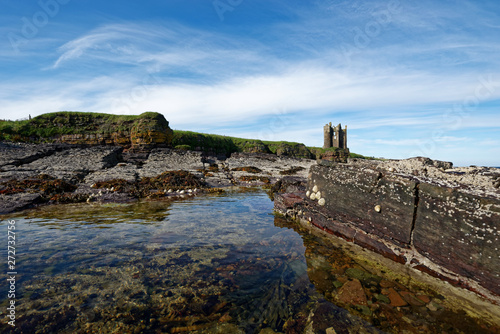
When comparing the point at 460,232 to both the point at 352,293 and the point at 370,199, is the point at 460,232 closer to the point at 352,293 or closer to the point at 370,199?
the point at 370,199

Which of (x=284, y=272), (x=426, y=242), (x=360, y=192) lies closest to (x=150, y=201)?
(x=284, y=272)

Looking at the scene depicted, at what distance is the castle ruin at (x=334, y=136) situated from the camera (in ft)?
251

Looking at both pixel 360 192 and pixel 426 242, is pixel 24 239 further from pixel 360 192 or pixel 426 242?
pixel 426 242

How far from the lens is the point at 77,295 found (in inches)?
139

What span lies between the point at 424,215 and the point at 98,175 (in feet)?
69.3

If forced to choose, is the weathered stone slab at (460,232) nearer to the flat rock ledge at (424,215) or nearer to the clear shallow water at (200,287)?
the flat rock ledge at (424,215)

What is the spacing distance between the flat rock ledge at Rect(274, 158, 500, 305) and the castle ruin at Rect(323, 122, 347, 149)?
7496 centimetres

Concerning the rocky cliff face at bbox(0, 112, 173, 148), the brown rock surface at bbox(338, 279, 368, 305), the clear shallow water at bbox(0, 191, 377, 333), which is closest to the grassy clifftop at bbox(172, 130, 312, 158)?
the rocky cliff face at bbox(0, 112, 173, 148)

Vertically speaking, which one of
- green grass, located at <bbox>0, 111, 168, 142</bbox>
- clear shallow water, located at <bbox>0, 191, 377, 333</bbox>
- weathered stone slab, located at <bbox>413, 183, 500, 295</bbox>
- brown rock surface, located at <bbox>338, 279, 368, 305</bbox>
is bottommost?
brown rock surface, located at <bbox>338, 279, 368, 305</bbox>

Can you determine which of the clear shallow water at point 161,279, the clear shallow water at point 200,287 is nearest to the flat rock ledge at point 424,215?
the clear shallow water at point 200,287

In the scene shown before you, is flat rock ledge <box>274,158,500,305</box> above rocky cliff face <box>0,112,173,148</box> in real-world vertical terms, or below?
below

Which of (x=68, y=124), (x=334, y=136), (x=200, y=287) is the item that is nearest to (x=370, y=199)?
(x=200, y=287)

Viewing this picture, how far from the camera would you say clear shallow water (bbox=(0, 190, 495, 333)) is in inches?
121

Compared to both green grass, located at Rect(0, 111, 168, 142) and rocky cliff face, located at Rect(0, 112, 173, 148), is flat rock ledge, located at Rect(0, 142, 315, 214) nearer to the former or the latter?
rocky cliff face, located at Rect(0, 112, 173, 148)
